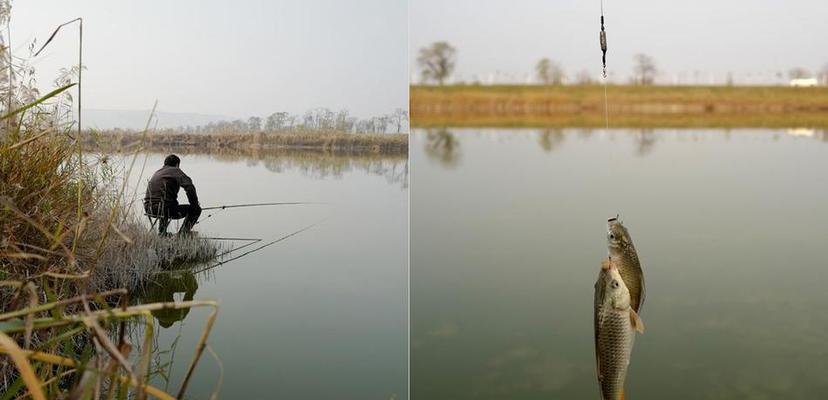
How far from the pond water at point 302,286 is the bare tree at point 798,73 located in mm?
4121

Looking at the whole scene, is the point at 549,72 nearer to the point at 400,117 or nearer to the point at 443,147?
the point at 443,147

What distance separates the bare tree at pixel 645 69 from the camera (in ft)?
27.0

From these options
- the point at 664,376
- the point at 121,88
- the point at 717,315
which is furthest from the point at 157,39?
the point at 717,315

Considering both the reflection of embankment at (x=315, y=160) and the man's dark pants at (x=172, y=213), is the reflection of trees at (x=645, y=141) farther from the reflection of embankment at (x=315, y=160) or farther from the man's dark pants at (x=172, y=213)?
the man's dark pants at (x=172, y=213)

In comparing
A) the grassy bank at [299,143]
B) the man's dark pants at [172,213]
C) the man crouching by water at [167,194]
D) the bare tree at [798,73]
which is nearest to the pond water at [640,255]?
the bare tree at [798,73]

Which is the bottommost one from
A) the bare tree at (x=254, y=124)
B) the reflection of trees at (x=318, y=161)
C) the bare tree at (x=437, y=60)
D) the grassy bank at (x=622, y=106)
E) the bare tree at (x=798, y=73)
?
the reflection of trees at (x=318, y=161)

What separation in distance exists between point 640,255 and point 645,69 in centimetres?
204

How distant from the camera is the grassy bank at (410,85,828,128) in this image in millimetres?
8508

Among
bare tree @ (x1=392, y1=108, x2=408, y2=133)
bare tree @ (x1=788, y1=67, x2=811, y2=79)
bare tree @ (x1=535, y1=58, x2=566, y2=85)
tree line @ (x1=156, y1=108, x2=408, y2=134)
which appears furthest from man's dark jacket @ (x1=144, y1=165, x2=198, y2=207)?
bare tree @ (x1=788, y1=67, x2=811, y2=79)

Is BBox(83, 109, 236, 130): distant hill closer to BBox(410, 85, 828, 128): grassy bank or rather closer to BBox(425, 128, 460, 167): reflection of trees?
BBox(410, 85, 828, 128): grassy bank

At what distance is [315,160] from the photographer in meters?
7.44

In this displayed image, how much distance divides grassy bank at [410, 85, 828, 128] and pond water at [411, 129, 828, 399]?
0.20 meters

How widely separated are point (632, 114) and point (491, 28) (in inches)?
83.7

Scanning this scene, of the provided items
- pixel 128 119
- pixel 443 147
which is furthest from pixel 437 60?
pixel 128 119
